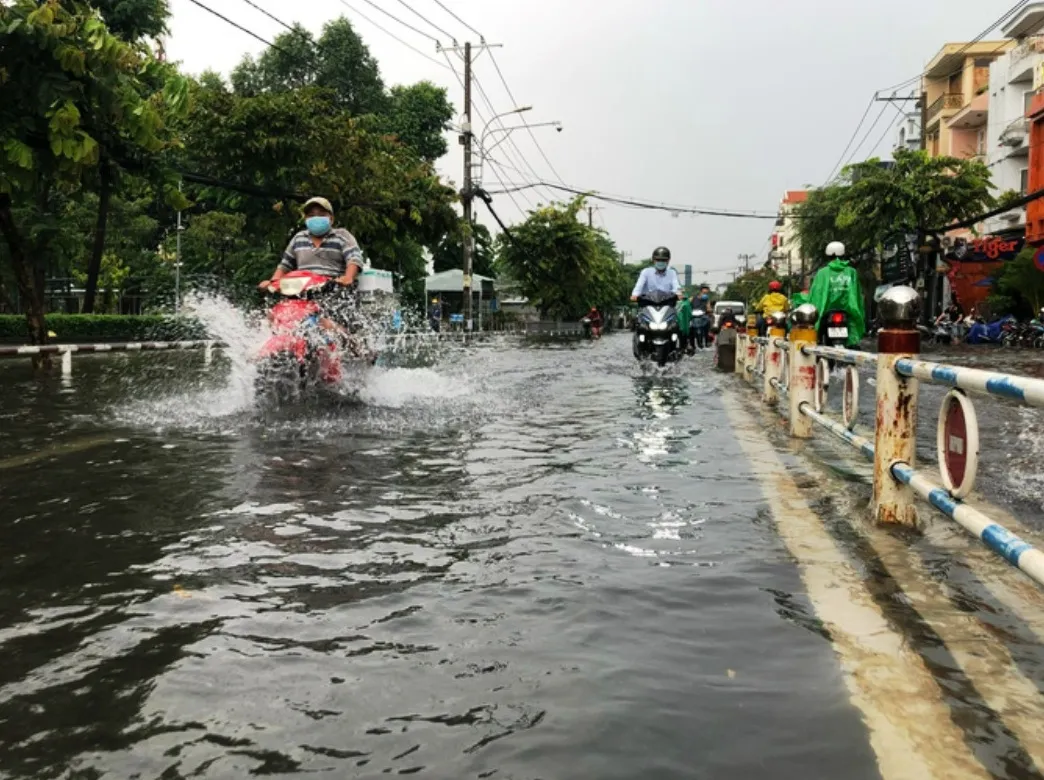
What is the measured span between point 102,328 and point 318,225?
2126cm

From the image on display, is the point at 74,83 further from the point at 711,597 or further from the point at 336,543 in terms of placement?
the point at 711,597

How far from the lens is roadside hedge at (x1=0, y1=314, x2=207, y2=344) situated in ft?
81.0

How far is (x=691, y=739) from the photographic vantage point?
2.26 meters

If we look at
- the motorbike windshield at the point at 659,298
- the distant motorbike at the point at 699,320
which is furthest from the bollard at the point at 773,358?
the distant motorbike at the point at 699,320

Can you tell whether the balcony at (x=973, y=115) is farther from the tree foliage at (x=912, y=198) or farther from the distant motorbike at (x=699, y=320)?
the distant motorbike at (x=699, y=320)

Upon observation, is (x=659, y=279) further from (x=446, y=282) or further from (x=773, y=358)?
(x=446, y=282)

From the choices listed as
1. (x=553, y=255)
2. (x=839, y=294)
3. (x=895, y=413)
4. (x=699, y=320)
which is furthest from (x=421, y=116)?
(x=895, y=413)

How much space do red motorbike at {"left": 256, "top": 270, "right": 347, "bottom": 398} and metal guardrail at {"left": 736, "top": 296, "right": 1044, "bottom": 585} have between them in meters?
3.99

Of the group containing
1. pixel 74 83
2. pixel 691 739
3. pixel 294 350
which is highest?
pixel 74 83

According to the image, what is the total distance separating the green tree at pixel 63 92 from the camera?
11.1m

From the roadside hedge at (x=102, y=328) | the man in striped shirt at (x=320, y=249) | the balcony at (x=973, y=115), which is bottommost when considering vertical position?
the roadside hedge at (x=102, y=328)

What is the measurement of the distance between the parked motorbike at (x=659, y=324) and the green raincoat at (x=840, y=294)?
3.62m

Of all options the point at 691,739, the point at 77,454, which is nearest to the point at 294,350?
the point at 77,454

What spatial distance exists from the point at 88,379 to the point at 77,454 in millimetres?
8489
